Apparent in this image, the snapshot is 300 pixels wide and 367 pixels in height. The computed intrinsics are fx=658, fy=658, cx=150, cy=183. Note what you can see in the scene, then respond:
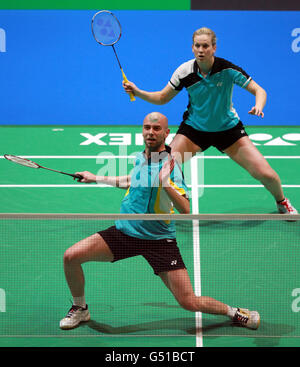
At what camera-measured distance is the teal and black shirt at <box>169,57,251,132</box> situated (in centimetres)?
680

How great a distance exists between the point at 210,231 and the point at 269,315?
70.7 inches

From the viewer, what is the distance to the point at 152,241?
16.3ft

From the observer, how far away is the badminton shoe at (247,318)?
16.6 feet

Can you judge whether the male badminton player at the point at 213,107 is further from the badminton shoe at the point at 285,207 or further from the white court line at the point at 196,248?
the white court line at the point at 196,248

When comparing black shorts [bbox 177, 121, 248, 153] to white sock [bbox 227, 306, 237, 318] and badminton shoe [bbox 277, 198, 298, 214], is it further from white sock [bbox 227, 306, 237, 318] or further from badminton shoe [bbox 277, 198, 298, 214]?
white sock [bbox 227, 306, 237, 318]

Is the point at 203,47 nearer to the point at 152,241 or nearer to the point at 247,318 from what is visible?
the point at 152,241

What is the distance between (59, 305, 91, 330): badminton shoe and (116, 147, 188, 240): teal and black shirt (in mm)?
730

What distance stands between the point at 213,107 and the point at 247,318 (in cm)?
264

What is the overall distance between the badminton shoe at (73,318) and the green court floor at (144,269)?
0.05 m

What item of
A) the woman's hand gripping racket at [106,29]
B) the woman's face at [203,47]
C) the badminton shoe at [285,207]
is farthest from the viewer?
the woman's hand gripping racket at [106,29]

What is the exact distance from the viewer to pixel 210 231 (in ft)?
22.7

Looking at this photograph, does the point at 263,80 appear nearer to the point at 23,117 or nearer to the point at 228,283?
the point at 23,117

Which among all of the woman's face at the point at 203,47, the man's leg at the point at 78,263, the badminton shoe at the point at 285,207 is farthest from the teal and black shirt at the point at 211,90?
the man's leg at the point at 78,263

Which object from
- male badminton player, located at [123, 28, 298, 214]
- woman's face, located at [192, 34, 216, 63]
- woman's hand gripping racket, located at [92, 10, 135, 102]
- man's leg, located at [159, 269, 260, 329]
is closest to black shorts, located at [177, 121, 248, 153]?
male badminton player, located at [123, 28, 298, 214]
